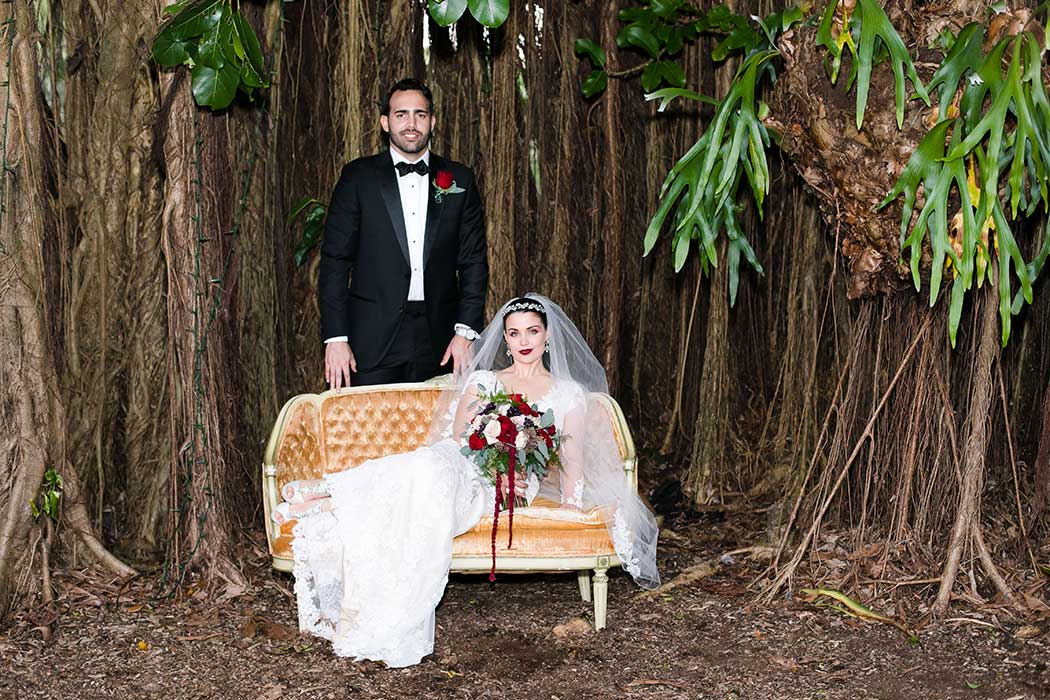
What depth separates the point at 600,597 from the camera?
3.49 metres

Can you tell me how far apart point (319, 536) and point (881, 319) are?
1.87 meters

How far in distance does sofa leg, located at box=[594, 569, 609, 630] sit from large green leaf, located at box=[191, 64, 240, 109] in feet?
5.96

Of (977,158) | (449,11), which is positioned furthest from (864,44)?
(449,11)

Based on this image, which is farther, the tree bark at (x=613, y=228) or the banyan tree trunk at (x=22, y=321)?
the tree bark at (x=613, y=228)

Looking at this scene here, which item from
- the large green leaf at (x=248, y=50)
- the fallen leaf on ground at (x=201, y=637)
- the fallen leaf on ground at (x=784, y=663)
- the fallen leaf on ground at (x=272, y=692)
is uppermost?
the large green leaf at (x=248, y=50)

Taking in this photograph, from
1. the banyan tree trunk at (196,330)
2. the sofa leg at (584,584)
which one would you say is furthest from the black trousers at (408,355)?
the sofa leg at (584,584)

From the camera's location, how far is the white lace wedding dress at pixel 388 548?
10.7ft

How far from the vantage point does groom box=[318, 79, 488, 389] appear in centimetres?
394

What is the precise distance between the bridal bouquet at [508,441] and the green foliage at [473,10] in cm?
107

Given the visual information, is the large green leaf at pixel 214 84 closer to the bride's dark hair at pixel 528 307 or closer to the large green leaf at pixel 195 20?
the large green leaf at pixel 195 20

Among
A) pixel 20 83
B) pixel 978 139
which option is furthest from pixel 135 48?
pixel 978 139

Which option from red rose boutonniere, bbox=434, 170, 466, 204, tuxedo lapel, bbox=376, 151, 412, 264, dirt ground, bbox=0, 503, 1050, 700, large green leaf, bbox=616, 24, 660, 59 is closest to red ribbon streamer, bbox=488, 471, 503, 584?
dirt ground, bbox=0, 503, 1050, 700

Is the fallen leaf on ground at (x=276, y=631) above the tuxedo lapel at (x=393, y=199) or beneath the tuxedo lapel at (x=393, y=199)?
beneath

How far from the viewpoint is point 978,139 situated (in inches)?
121
